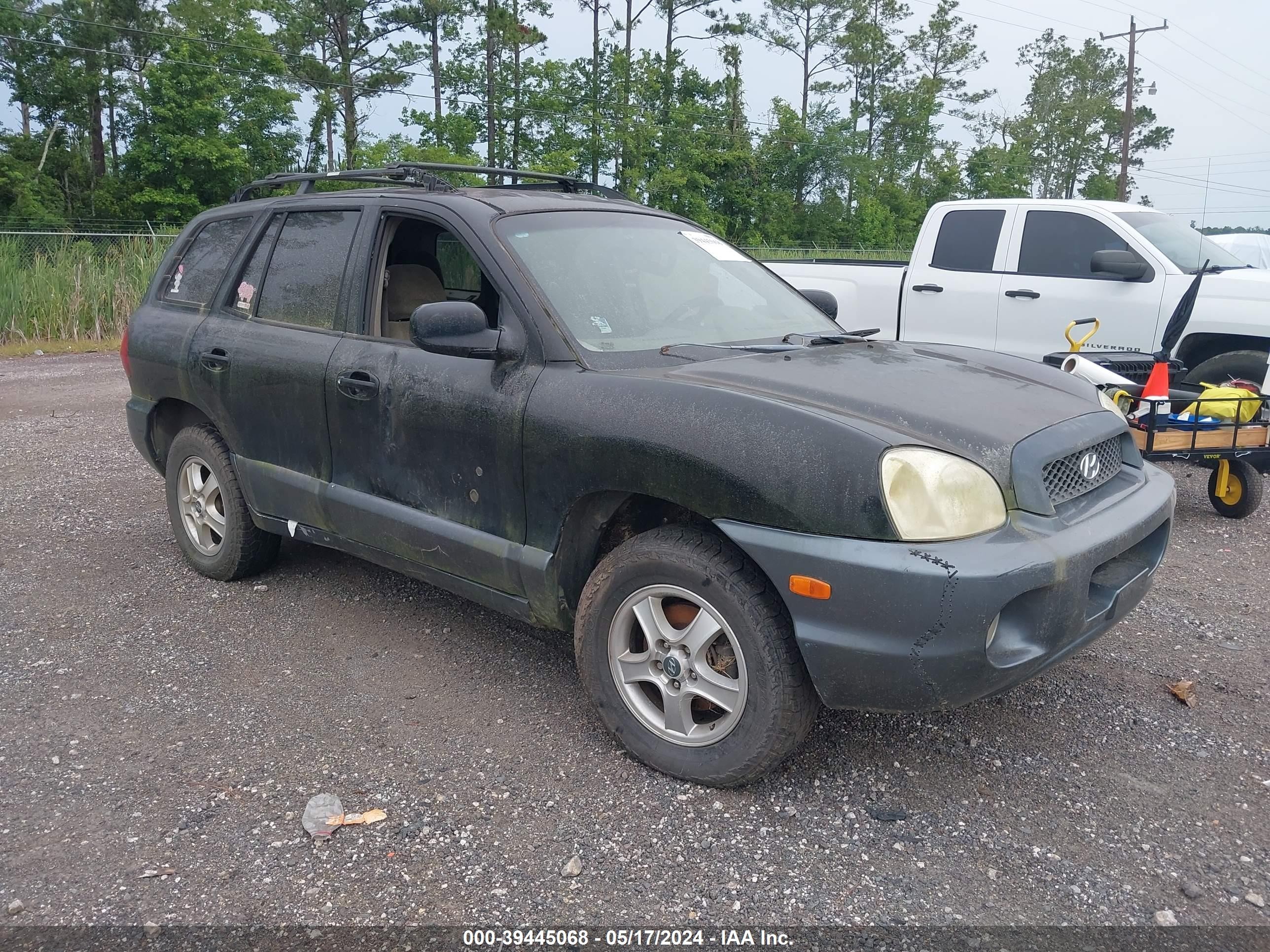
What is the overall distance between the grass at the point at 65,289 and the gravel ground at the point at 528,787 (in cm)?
1227

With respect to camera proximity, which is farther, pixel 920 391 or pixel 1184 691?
pixel 1184 691

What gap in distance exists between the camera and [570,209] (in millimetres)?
4070

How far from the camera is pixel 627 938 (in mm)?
2455

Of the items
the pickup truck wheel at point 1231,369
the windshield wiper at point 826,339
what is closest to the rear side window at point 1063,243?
the pickup truck wheel at point 1231,369

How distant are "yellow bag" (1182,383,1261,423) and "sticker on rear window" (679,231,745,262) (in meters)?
3.07

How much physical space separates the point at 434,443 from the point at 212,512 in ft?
6.29

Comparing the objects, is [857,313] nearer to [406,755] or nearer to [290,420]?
[290,420]

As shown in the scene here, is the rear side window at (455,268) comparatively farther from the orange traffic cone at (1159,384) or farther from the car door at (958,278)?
the car door at (958,278)

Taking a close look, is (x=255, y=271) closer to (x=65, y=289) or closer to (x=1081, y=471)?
(x=1081, y=471)

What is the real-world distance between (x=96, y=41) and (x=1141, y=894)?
53727mm

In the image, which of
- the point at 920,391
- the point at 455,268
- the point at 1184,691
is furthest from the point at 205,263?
the point at 1184,691

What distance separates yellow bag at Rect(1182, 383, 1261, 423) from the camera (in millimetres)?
5742

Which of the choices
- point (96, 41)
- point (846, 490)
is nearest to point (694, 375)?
point (846, 490)

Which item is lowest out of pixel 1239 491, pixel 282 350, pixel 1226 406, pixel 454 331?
pixel 1239 491
